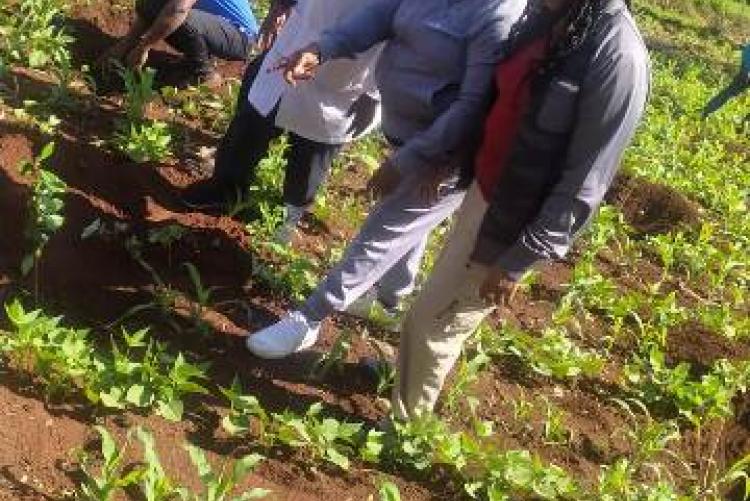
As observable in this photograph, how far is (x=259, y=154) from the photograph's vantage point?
4195 millimetres

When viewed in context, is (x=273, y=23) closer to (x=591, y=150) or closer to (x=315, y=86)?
(x=315, y=86)

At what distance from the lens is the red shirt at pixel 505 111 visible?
8.79ft

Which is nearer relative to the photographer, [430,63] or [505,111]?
[505,111]

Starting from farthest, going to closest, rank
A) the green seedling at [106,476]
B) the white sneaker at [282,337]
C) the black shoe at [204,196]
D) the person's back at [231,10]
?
1. the person's back at [231,10]
2. the black shoe at [204,196]
3. the white sneaker at [282,337]
4. the green seedling at [106,476]

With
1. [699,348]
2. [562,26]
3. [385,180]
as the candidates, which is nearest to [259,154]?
[385,180]

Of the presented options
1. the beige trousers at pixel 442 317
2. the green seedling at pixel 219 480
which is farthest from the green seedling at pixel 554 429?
the green seedling at pixel 219 480

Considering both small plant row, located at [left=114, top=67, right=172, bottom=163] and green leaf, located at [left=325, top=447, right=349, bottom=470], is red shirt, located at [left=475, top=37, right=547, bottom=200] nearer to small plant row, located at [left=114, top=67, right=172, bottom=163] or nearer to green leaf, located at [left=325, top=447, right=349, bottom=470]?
green leaf, located at [left=325, top=447, right=349, bottom=470]

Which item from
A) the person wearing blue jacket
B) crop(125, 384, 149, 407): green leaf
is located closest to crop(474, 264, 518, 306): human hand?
crop(125, 384, 149, 407): green leaf

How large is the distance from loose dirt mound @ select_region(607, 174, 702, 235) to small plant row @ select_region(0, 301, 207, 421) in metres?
4.38

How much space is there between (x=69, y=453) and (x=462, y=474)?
4.41 ft

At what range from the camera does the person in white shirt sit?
3748 mm

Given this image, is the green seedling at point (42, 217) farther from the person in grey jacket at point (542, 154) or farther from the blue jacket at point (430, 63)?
the person in grey jacket at point (542, 154)

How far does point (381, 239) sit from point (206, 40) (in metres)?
2.40

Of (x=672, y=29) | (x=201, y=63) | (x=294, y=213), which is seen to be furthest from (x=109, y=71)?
(x=672, y=29)
